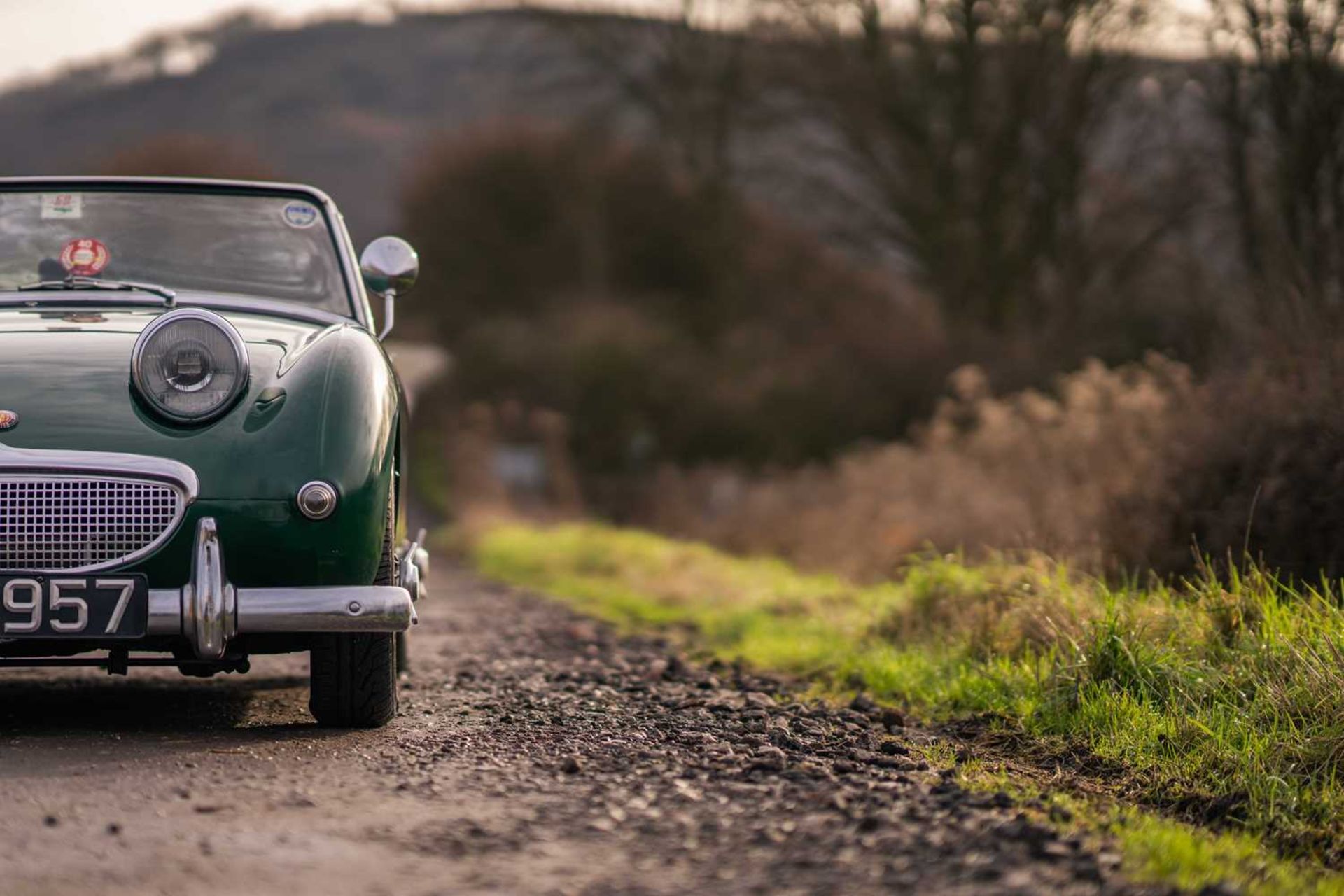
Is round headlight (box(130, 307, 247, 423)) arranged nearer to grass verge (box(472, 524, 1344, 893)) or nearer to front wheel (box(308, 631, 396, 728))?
front wheel (box(308, 631, 396, 728))

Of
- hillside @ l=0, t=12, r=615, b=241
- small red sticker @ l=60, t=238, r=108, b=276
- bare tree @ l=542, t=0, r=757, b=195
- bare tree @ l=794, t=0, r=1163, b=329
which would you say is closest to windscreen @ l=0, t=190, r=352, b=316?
small red sticker @ l=60, t=238, r=108, b=276

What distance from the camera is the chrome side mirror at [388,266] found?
5.56 metres

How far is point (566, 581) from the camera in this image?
11523 mm

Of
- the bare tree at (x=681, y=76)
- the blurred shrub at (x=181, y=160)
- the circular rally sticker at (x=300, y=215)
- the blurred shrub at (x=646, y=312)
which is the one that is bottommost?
the blurred shrub at (x=646, y=312)

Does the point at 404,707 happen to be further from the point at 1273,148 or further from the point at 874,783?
the point at 1273,148

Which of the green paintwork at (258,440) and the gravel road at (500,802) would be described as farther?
the green paintwork at (258,440)

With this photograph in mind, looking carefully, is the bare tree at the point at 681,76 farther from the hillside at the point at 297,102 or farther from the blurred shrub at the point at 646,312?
the hillside at the point at 297,102

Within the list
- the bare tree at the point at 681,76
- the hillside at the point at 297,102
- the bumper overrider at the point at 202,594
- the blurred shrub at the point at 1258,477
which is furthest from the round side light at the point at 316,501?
the hillside at the point at 297,102

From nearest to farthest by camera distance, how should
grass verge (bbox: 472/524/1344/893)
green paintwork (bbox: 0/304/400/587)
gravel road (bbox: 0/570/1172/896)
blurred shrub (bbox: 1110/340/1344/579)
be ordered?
gravel road (bbox: 0/570/1172/896)
grass verge (bbox: 472/524/1344/893)
green paintwork (bbox: 0/304/400/587)
blurred shrub (bbox: 1110/340/1344/579)

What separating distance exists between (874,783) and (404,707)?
1.80 m

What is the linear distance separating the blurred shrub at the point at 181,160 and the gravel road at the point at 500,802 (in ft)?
106

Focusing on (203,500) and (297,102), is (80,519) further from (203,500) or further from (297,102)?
(297,102)

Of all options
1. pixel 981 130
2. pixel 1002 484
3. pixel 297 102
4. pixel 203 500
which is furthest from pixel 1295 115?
pixel 297 102

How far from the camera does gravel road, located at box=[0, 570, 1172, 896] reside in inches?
115
